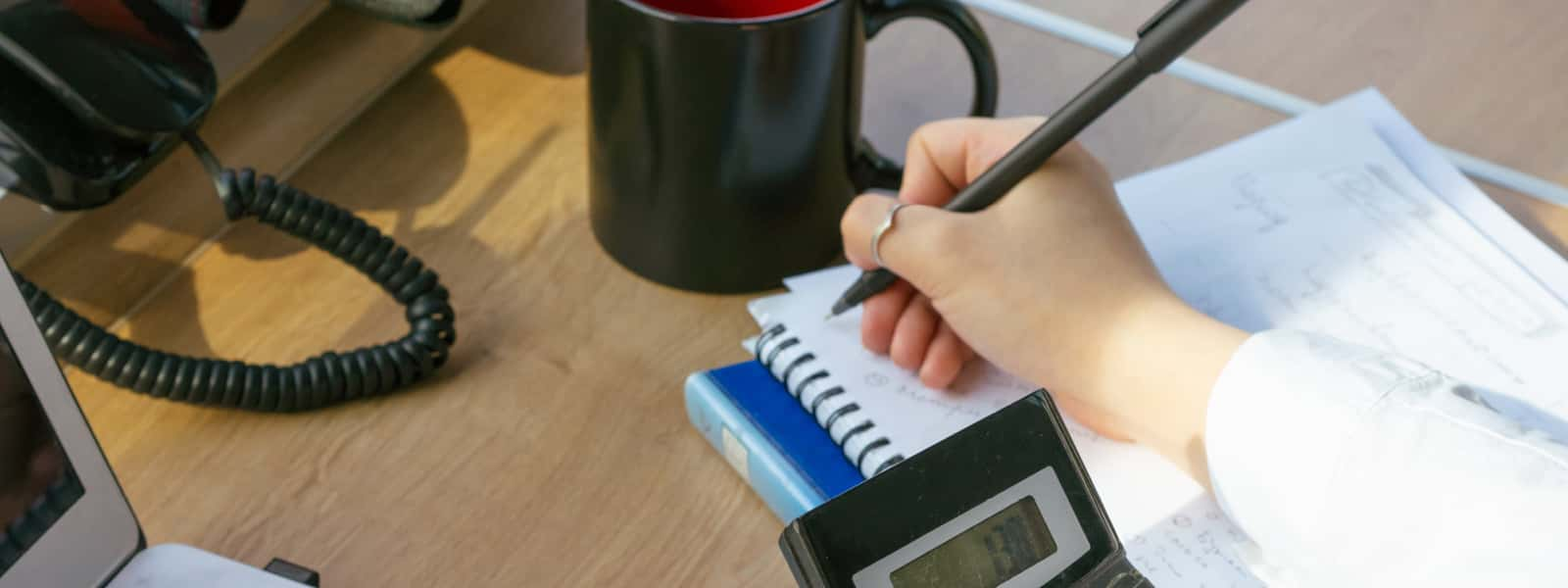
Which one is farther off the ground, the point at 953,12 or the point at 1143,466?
the point at 953,12

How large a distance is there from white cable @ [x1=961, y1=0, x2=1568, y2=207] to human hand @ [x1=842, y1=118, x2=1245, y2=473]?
27 centimetres

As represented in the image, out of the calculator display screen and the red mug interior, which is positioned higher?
the red mug interior

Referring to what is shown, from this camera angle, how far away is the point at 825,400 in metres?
0.65

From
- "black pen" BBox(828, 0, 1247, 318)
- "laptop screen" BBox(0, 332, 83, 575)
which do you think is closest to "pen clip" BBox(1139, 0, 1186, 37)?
"black pen" BBox(828, 0, 1247, 318)

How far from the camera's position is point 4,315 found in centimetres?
49

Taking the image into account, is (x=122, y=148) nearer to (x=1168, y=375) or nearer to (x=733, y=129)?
(x=733, y=129)

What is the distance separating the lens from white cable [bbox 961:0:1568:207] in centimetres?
84

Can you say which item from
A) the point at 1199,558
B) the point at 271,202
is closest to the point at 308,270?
the point at 271,202

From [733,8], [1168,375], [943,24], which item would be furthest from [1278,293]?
[733,8]

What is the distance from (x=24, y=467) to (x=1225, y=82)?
0.72 m

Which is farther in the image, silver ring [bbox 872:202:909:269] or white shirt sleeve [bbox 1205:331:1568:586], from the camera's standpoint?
silver ring [bbox 872:202:909:269]

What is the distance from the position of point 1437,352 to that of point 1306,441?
0.14 metres

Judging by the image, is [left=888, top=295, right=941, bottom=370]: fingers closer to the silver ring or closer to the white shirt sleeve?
the silver ring

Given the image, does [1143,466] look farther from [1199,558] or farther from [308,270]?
[308,270]
